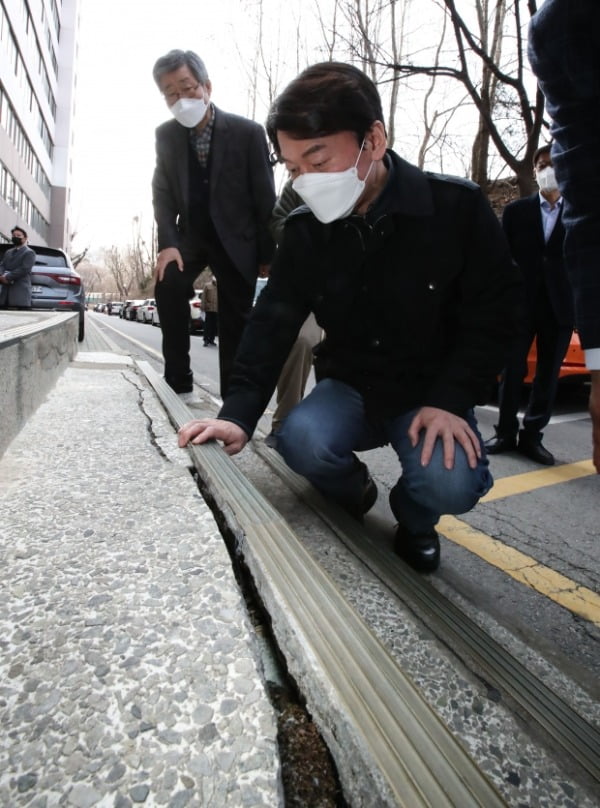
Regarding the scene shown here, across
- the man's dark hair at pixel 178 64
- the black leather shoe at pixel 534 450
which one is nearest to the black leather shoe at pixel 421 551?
the black leather shoe at pixel 534 450

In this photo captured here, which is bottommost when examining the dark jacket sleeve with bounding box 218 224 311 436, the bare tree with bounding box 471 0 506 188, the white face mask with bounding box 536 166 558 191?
the dark jacket sleeve with bounding box 218 224 311 436

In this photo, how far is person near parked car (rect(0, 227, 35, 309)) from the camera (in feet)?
21.0

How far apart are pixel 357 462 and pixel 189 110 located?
2.12 m

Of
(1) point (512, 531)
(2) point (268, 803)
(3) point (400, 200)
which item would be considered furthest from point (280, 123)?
(1) point (512, 531)

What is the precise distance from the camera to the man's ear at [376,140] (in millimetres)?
1504

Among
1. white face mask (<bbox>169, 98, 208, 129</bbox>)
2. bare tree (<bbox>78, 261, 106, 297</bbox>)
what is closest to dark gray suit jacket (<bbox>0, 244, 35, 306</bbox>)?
white face mask (<bbox>169, 98, 208, 129</bbox>)

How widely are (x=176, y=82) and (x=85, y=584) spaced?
261 centimetres

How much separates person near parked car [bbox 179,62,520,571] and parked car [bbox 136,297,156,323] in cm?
2482

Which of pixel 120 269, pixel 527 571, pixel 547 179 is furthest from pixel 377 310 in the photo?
pixel 120 269

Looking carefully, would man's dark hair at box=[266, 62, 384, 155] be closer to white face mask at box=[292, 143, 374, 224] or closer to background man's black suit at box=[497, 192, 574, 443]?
white face mask at box=[292, 143, 374, 224]

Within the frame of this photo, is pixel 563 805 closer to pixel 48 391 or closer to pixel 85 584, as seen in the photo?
pixel 85 584

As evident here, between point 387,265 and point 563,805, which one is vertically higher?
point 387,265

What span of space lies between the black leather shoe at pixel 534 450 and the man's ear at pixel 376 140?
221cm

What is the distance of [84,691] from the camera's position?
762 millimetres
